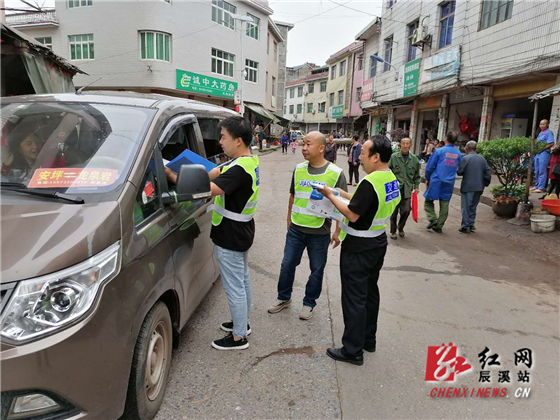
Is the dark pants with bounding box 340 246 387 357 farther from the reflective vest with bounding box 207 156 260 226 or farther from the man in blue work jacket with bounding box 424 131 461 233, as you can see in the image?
the man in blue work jacket with bounding box 424 131 461 233

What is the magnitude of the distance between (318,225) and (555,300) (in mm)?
3170

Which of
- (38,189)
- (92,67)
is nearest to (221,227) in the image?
(38,189)

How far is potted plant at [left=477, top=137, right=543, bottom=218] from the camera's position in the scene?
7910 mm

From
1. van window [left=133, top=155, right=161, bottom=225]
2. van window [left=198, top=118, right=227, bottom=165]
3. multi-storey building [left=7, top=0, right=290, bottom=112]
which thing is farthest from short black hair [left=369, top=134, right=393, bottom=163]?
multi-storey building [left=7, top=0, right=290, bottom=112]

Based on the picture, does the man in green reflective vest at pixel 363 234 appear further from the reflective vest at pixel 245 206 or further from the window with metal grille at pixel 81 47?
the window with metal grille at pixel 81 47

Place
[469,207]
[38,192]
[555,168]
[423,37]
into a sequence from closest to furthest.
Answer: [38,192], [469,207], [555,168], [423,37]

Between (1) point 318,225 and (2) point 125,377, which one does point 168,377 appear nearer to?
(2) point 125,377

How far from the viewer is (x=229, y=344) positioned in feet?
10.3

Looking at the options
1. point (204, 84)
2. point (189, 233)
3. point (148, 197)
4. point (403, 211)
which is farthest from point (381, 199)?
point (204, 84)

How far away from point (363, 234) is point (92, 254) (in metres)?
1.89

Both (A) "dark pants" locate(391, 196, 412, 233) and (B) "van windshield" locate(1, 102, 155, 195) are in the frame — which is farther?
(A) "dark pants" locate(391, 196, 412, 233)

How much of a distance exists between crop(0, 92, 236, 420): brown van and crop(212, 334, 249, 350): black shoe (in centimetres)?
37

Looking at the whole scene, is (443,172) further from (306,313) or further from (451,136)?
(306,313)

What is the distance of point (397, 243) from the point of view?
6.59 metres
